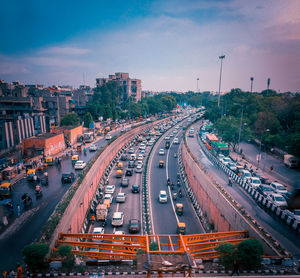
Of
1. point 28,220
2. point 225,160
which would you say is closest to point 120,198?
point 28,220

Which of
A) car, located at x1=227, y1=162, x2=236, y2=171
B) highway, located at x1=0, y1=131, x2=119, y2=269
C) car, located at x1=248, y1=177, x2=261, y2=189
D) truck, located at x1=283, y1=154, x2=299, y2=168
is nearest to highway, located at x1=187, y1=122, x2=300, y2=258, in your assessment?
car, located at x1=248, y1=177, x2=261, y2=189

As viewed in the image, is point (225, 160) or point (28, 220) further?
point (225, 160)

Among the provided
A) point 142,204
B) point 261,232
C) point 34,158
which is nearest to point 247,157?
point 142,204

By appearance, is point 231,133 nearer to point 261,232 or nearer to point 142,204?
point 142,204

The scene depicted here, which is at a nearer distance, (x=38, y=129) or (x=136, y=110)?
(x=38, y=129)

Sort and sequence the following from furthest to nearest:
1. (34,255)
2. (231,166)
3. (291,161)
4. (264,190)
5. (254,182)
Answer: (291,161), (231,166), (254,182), (264,190), (34,255)

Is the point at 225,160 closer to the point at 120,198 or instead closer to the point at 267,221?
the point at 120,198
